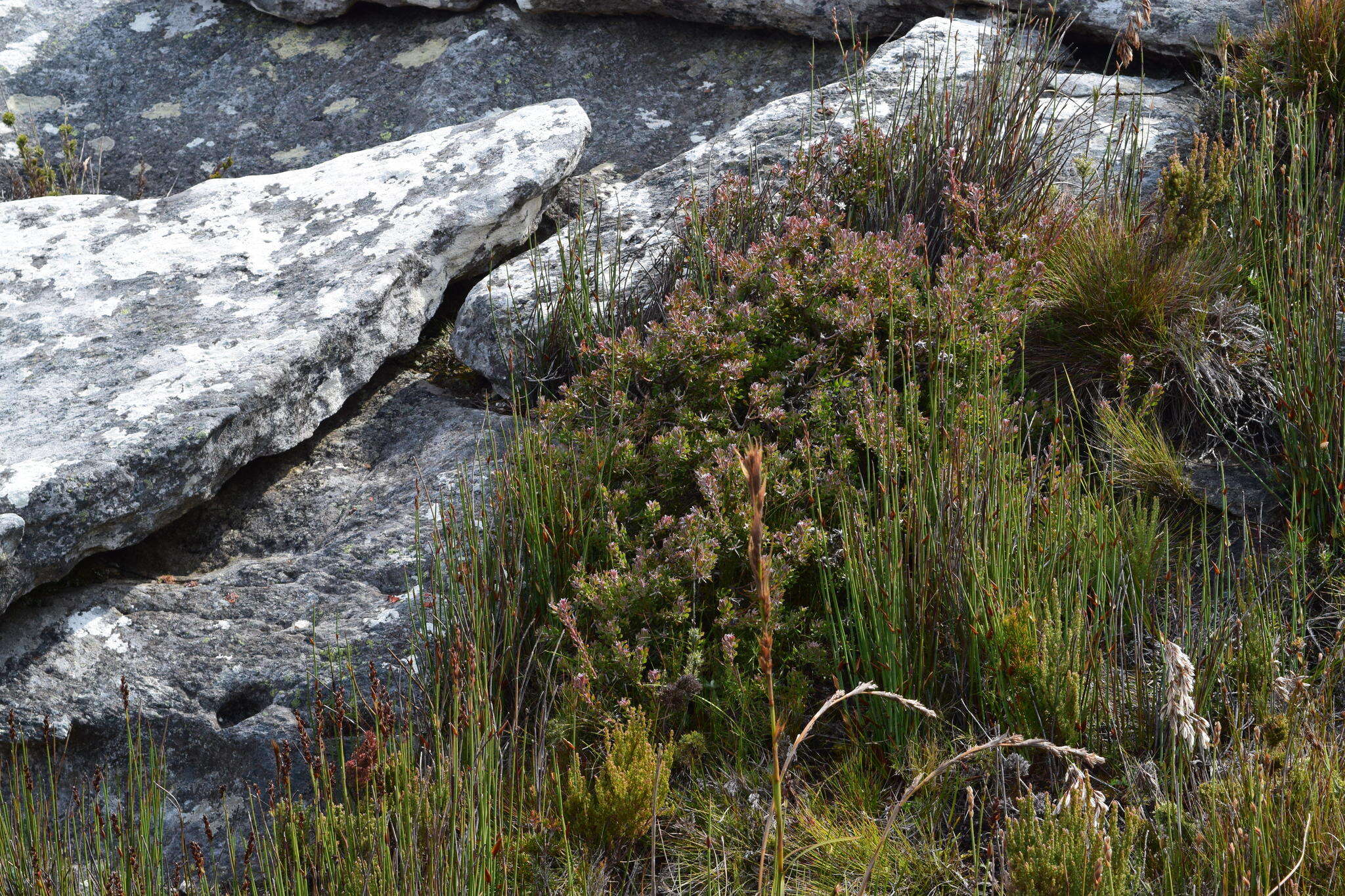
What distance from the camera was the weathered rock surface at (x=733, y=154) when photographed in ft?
11.5

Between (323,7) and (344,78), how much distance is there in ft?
1.53

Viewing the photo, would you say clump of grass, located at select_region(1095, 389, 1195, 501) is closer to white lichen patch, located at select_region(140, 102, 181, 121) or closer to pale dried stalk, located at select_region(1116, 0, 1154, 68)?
pale dried stalk, located at select_region(1116, 0, 1154, 68)

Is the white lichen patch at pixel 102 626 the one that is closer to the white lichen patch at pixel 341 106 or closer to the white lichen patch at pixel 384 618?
the white lichen patch at pixel 384 618

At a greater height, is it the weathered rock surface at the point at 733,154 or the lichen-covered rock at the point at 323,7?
the lichen-covered rock at the point at 323,7

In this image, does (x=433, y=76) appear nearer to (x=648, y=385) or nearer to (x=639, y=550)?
(x=648, y=385)

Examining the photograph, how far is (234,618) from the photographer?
281 cm

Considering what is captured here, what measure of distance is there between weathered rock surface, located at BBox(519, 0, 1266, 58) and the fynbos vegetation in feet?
3.38

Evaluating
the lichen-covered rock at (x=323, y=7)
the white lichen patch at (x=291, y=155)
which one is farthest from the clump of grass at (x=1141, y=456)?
the lichen-covered rock at (x=323, y=7)

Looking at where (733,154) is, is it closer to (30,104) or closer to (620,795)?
(620,795)

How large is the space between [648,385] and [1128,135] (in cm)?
210

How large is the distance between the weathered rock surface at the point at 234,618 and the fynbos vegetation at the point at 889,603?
104 mm

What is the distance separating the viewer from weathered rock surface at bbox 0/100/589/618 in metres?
2.77

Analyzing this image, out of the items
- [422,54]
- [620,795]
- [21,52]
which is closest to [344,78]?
[422,54]

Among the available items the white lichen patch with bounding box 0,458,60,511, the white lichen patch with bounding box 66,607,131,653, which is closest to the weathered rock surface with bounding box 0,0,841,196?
the white lichen patch with bounding box 0,458,60,511
